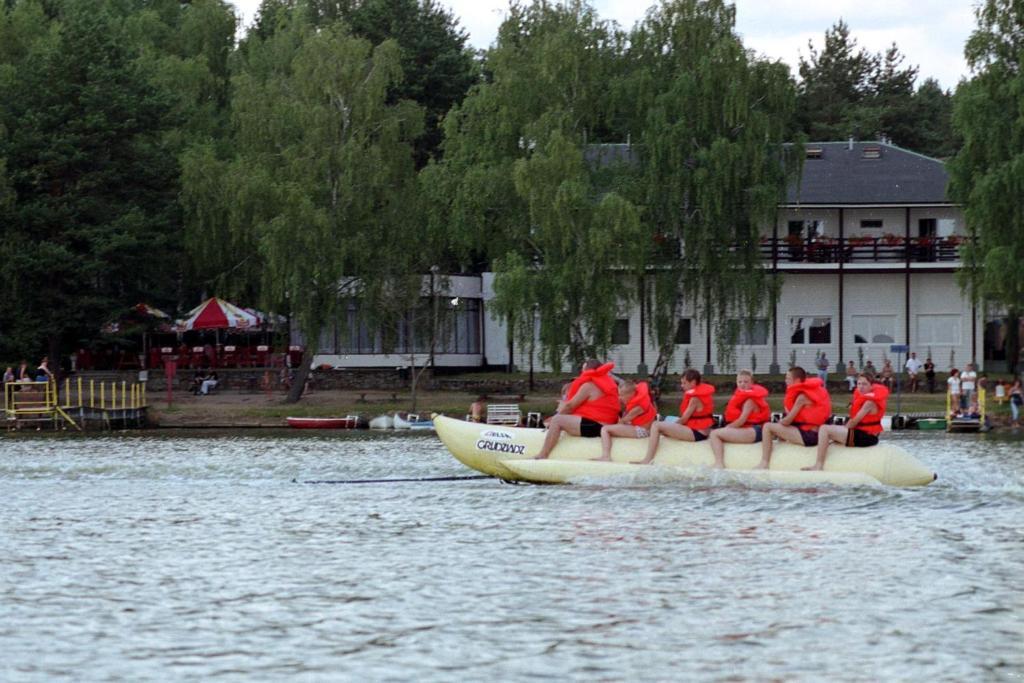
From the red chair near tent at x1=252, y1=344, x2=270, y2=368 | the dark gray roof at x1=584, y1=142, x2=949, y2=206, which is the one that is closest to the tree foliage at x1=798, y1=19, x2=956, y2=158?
the dark gray roof at x1=584, y1=142, x2=949, y2=206

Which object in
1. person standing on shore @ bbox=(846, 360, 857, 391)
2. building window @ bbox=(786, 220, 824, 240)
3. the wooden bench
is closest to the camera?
the wooden bench

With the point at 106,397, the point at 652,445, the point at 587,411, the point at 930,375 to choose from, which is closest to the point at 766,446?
the point at 652,445

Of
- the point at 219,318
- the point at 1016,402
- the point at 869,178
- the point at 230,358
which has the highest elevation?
the point at 869,178

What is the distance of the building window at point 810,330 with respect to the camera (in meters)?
53.8

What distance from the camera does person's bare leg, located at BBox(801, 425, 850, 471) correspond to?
22.7m

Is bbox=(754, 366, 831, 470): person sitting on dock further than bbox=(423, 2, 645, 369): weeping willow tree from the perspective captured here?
No

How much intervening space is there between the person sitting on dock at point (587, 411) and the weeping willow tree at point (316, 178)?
2197 centimetres

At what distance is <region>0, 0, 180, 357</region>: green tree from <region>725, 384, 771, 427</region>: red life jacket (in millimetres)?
27054

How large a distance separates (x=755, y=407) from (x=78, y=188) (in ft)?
100

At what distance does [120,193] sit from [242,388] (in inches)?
282

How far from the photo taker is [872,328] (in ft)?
176

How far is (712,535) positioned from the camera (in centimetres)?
1934

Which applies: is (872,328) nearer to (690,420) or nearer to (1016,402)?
(1016,402)

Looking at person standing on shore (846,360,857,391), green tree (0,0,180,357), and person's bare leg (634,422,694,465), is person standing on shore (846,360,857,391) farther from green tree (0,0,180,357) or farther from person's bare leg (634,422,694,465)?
person's bare leg (634,422,694,465)
